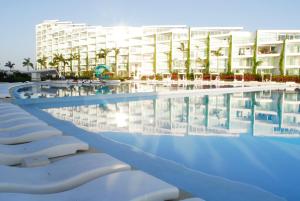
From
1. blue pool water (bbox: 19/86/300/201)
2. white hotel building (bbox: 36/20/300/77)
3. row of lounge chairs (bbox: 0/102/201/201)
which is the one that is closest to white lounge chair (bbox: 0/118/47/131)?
row of lounge chairs (bbox: 0/102/201/201)

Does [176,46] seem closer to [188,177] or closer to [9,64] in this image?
[9,64]

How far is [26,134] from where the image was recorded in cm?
539

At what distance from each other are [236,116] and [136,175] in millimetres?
8930

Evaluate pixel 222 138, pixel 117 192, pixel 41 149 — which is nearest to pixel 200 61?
pixel 222 138

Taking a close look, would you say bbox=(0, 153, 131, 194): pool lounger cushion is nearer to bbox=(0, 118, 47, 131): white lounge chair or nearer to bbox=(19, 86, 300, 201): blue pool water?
bbox=(19, 86, 300, 201): blue pool water

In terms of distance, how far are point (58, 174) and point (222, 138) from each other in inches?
195

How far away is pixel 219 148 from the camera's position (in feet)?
22.0

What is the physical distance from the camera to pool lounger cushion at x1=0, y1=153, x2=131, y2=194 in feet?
10.5

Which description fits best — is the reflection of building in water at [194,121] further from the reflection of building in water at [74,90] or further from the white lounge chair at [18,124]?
the reflection of building in water at [74,90]

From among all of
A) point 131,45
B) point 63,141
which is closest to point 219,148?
point 63,141

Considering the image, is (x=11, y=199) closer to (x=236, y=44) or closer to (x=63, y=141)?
(x=63, y=141)

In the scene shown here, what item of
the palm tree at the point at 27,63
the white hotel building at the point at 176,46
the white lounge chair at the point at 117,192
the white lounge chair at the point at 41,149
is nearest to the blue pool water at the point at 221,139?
the white lounge chair at the point at 117,192

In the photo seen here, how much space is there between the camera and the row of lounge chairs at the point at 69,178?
2.87 m

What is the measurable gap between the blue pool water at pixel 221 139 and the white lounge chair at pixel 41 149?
1.85 metres
